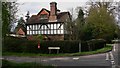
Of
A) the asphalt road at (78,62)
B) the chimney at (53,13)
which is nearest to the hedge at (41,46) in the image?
the asphalt road at (78,62)

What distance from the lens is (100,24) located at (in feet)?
164

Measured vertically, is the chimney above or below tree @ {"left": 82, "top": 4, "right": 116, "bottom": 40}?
above

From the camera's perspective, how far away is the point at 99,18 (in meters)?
51.5

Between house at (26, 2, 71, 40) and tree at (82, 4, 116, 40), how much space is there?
231 inches

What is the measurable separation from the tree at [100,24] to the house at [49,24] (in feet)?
19.3

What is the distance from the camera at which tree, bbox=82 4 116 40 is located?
50125 mm

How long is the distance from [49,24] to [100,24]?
1303 cm

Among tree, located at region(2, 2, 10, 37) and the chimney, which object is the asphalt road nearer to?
tree, located at region(2, 2, 10, 37)

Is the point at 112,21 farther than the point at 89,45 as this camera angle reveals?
Yes

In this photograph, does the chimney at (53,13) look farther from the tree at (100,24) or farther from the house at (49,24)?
the tree at (100,24)

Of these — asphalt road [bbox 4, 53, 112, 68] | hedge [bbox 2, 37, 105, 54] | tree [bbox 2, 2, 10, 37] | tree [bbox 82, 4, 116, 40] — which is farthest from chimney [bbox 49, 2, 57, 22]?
tree [bbox 2, 2, 10, 37]

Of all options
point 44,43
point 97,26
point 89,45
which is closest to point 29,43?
point 44,43

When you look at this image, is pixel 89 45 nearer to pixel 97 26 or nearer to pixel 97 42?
pixel 97 42

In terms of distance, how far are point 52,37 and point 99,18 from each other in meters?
10.9
